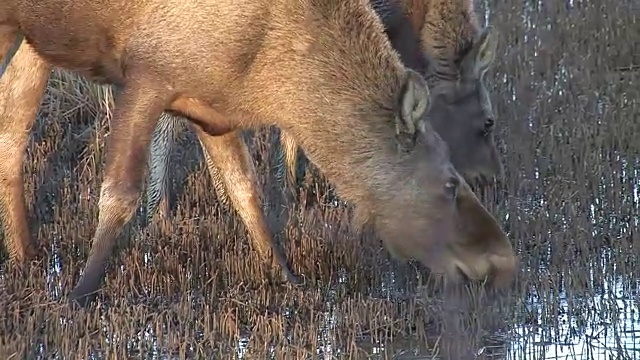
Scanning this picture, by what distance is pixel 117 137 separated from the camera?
735 cm

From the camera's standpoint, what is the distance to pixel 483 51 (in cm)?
861

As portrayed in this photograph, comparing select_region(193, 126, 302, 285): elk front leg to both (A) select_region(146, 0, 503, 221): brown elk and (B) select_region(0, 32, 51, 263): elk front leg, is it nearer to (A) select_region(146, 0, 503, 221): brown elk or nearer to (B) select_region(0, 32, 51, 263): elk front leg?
(A) select_region(146, 0, 503, 221): brown elk

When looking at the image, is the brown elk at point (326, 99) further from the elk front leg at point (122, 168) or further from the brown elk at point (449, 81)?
the brown elk at point (449, 81)

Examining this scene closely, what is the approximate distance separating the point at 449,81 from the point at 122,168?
2436mm

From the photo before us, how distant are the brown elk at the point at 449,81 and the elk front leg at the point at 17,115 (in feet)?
3.36

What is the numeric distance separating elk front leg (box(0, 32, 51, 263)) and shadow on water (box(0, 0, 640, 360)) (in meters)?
0.27

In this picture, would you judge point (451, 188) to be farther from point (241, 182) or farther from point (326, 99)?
point (241, 182)

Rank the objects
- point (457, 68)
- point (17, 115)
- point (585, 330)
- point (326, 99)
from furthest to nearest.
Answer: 1. point (457, 68)
2. point (17, 115)
3. point (326, 99)
4. point (585, 330)

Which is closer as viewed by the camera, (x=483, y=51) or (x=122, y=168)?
(x=122, y=168)

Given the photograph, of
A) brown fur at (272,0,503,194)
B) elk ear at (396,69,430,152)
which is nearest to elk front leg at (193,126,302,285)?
brown fur at (272,0,503,194)

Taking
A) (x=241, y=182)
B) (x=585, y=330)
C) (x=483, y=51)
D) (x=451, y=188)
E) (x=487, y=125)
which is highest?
(x=483, y=51)

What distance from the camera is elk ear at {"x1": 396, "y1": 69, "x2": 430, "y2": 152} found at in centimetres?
701

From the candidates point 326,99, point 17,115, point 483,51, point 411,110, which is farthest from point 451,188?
point 17,115

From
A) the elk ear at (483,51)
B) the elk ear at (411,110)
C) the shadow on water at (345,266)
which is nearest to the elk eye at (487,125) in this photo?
the elk ear at (483,51)
